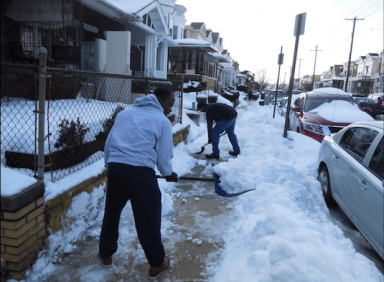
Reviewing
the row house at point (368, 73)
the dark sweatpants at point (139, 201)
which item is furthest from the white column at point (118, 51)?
the row house at point (368, 73)

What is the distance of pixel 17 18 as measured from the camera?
384 inches

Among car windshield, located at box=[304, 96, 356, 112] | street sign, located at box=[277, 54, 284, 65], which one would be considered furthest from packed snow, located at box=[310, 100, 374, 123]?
street sign, located at box=[277, 54, 284, 65]

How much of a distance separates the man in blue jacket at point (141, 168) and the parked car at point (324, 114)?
653cm

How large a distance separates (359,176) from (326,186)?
137 centimetres

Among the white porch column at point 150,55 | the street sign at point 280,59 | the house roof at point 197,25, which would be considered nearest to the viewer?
the street sign at point 280,59

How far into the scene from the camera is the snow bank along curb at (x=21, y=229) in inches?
97.1

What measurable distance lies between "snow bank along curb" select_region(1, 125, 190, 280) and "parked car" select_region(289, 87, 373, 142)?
7128 millimetres

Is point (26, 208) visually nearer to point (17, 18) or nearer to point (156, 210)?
point (156, 210)

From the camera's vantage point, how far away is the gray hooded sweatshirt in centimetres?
254

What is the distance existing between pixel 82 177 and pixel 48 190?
53 cm

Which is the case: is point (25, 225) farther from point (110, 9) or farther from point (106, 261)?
point (110, 9)

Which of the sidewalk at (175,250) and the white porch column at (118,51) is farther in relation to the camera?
the white porch column at (118,51)

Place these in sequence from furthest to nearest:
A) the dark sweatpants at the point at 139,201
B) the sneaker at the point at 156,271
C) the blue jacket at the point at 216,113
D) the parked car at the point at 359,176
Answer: the blue jacket at the point at 216,113
the parked car at the point at 359,176
the sneaker at the point at 156,271
the dark sweatpants at the point at 139,201

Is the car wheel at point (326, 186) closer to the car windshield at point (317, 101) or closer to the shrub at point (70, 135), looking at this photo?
the shrub at point (70, 135)
